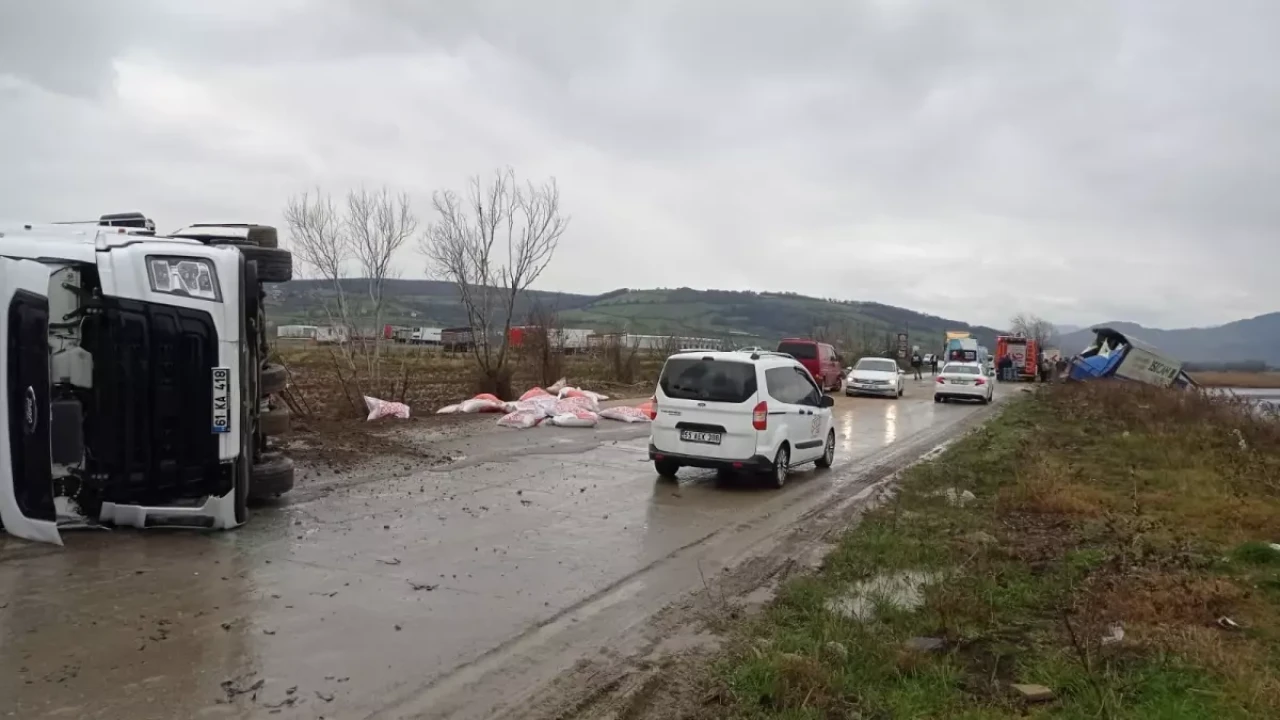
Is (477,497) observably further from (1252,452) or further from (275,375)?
(1252,452)

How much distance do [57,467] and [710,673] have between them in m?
5.55

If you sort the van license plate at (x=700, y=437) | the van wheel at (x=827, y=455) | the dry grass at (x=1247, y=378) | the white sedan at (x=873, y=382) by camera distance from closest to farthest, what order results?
the van license plate at (x=700, y=437), the van wheel at (x=827, y=455), the white sedan at (x=873, y=382), the dry grass at (x=1247, y=378)

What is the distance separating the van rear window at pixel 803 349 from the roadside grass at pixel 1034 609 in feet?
68.4

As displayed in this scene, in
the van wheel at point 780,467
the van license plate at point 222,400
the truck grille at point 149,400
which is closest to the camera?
the truck grille at point 149,400

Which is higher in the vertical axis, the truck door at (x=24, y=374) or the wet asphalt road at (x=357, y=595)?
the truck door at (x=24, y=374)

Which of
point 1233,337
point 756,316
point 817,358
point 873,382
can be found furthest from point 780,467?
point 1233,337

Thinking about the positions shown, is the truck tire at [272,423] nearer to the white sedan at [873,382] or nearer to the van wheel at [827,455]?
the van wheel at [827,455]

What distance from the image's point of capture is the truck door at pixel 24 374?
689 centimetres

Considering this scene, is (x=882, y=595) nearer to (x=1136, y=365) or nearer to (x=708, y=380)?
(x=708, y=380)

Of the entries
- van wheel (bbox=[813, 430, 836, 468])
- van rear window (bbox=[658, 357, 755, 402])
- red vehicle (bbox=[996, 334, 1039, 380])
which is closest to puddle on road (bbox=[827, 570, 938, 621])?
van rear window (bbox=[658, 357, 755, 402])

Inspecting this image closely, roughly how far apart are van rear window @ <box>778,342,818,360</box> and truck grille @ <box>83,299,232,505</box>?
27.2 m

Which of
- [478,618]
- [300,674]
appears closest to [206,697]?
[300,674]

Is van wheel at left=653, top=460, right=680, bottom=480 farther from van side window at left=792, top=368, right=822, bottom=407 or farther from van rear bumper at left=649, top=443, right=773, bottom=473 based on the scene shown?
van side window at left=792, top=368, right=822, bottom=407

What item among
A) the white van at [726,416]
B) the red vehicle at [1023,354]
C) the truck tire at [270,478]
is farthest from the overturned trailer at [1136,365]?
the truck tire at [270,478]
